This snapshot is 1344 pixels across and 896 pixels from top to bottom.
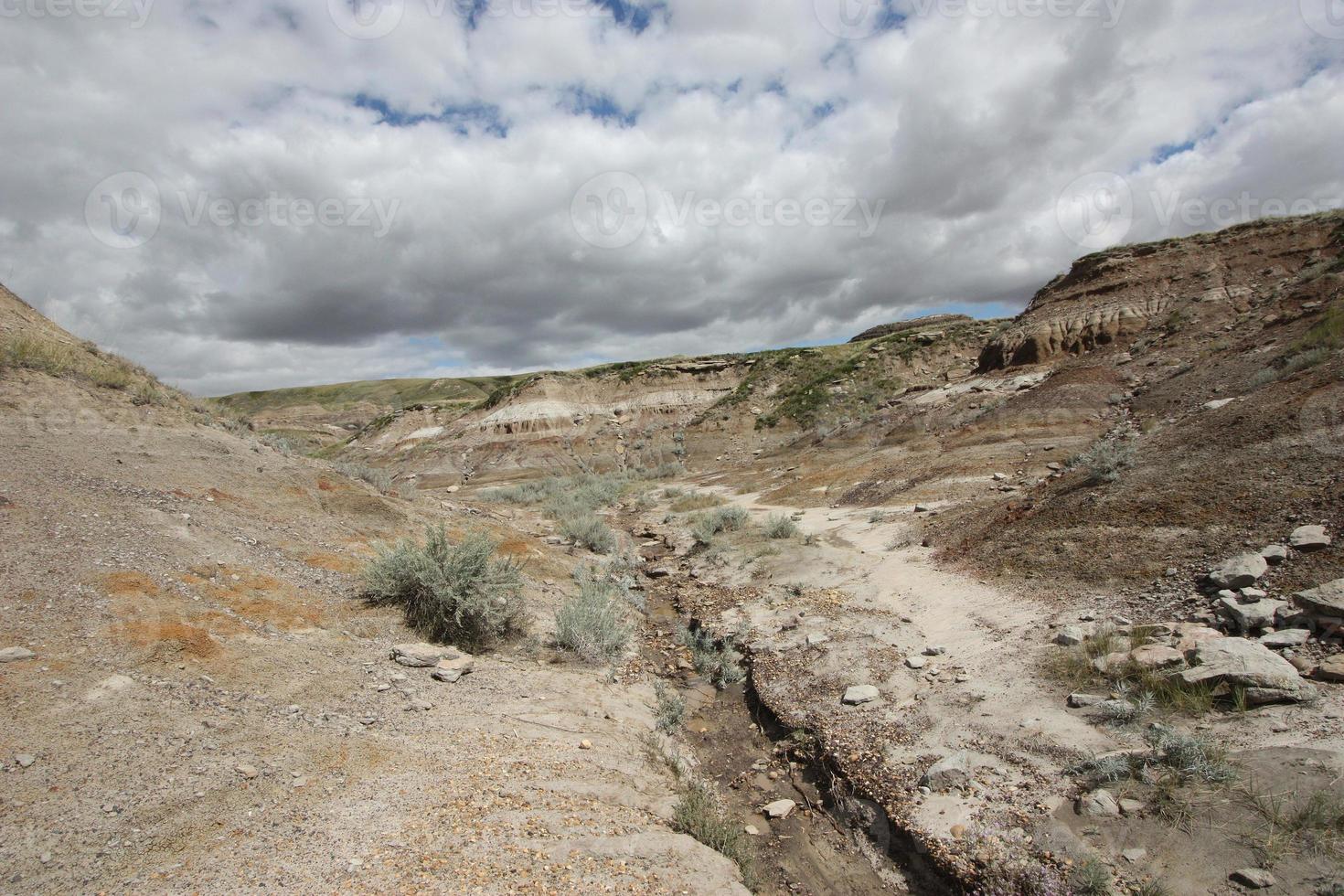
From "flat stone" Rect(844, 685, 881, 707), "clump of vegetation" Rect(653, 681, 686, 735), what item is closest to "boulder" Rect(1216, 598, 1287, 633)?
"flat stone" Rect(844, 685, 881, 707)

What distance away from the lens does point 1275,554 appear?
6590 millimetres

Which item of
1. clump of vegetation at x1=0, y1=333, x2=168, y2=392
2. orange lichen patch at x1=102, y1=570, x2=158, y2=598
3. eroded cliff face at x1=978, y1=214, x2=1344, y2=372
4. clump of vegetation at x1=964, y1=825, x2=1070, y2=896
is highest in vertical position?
eroded cliff face at x1=978, y1=214, x2=1344, y2=372

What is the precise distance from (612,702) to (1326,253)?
99.3 feet

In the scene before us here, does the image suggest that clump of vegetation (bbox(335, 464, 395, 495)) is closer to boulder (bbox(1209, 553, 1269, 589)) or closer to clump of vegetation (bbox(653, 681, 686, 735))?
clump of vegetation (bbox(653, 681, 686, 735))

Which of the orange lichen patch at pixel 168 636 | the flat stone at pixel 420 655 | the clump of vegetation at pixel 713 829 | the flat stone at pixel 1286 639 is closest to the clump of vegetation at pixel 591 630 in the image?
the flat stone at pixel 420 655

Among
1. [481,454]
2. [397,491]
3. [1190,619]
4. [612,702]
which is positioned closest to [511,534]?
[397,491]

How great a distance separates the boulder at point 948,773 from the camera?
16.0 ft

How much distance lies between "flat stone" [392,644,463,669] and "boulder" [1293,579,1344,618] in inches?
339

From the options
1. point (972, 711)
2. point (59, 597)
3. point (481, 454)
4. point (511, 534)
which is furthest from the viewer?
point (481, 454)

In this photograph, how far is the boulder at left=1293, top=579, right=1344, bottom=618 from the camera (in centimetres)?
514

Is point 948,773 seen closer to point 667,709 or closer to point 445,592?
point 667,709

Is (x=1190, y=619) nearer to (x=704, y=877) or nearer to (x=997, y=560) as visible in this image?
(x=997, y=560)

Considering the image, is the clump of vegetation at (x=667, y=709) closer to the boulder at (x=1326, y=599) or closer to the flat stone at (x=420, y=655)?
the flat stone at (x=420, y=655)

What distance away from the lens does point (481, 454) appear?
145ft
